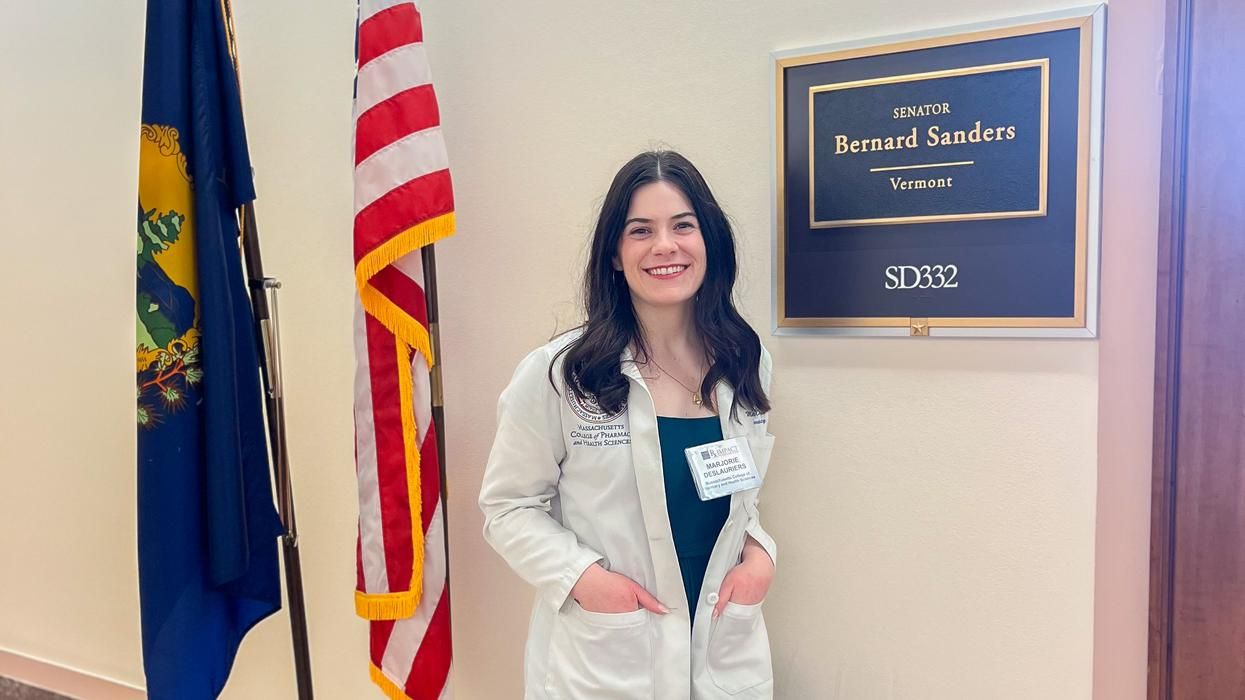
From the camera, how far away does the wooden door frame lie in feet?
4.19

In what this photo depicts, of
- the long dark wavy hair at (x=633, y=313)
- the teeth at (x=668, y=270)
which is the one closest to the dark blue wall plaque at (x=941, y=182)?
the long dark wavy hair at (x=633, y=313)

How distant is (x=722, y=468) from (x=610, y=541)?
0.73 feet

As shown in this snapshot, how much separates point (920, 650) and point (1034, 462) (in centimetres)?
43

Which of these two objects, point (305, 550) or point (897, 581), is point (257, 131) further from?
point (897, 581)

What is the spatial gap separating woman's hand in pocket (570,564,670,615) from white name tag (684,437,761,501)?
7.3 inches

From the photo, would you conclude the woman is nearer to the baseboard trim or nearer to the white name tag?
the white name tag

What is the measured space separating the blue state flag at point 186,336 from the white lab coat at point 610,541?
0.64 meters

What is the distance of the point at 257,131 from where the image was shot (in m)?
2.04

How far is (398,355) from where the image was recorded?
1.61 m

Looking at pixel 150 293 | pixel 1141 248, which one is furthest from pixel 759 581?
pixel 150 293

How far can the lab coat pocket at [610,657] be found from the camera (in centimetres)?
124

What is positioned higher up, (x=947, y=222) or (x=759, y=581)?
(x=947, y=222)

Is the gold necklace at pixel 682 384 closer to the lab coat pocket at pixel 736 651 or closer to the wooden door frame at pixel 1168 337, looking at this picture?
the lab coat pocket at pixel 736 651

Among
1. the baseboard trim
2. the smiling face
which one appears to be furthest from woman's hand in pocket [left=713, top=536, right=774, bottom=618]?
the baseboard trim
